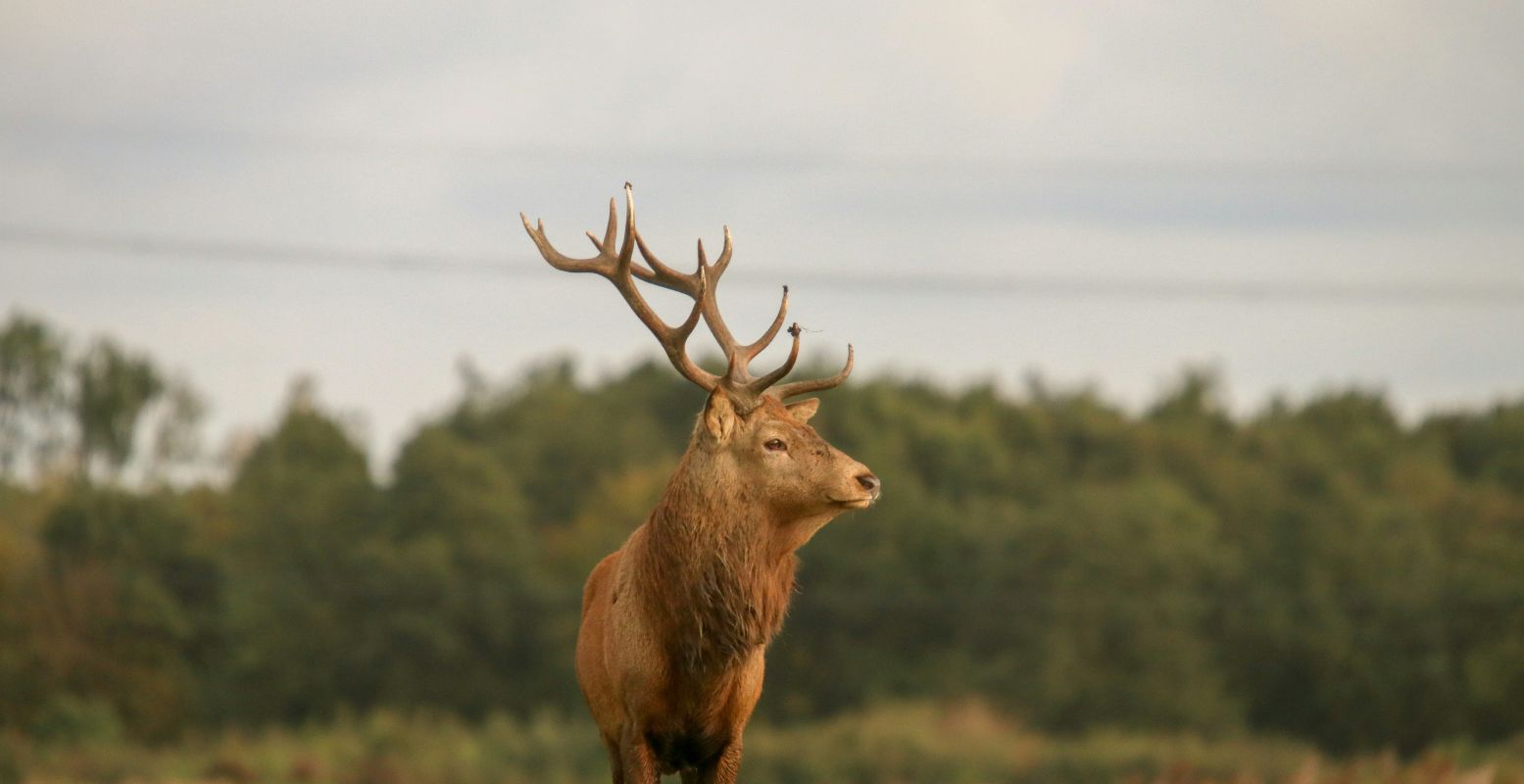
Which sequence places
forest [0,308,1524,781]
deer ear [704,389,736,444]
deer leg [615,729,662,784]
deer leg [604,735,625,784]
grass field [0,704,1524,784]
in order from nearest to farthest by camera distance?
deer leg [615,729,662,784] → deer ear [704,389,736,444] → deer leg [604,735,625,784] → grass field [0,704,1524,784] → forest [0,308,1524,781]

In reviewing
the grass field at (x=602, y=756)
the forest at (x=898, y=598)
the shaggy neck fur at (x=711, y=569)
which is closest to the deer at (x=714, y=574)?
the shaggy neck fur at (x=711, y=569)

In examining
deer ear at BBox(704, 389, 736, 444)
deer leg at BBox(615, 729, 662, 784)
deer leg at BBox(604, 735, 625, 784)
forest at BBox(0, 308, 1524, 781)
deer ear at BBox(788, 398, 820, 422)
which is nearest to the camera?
deer leg at BBox(615, 729, 662, 784)

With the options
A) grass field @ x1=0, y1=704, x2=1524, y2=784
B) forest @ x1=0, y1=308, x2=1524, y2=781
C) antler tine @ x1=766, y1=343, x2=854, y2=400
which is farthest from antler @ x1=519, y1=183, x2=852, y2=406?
forest @ x1=0, y1=308, x2=1524, y2=781

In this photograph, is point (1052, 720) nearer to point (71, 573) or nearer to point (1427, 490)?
point (1427, 490)

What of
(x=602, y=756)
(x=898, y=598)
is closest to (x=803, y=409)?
(x=602, y=756)

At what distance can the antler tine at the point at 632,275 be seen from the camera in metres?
9.97

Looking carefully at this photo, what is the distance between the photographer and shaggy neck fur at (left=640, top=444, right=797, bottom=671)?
9570mm

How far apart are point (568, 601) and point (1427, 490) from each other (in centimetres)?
2694

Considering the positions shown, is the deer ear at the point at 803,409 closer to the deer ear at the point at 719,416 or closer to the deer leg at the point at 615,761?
the deer ear at the point at 719,416

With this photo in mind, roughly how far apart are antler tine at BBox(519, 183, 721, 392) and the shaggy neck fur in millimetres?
429

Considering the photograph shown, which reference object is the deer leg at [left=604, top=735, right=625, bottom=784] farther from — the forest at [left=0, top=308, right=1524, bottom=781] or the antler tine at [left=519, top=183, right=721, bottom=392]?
the forest at [left=0, top=308, right=1524, bottom=781]

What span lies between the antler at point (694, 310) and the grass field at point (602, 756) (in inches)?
1176

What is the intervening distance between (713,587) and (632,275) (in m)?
1.85

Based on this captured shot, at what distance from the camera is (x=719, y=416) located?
9.68 m
